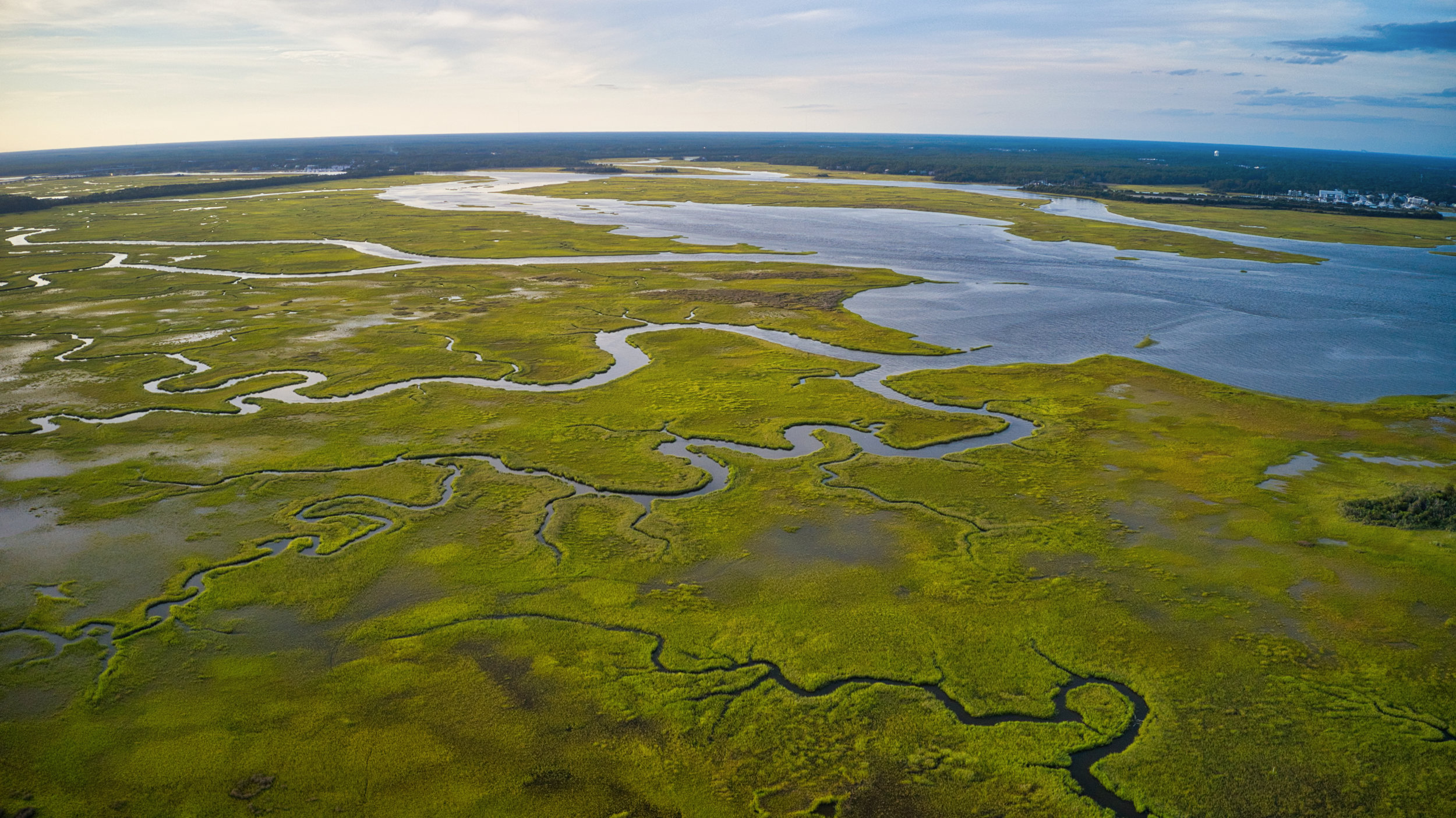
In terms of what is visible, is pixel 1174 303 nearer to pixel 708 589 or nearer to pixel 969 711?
pixel 708 589

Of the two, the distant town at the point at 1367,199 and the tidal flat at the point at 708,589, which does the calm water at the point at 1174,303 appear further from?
the distant town at the point at 1367,199

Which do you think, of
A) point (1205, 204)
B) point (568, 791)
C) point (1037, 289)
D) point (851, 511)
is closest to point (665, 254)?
point (1037, 289)

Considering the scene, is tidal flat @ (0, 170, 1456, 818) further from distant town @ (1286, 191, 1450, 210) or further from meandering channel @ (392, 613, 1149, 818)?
distant town @ (1286, 191, 1450, 210)

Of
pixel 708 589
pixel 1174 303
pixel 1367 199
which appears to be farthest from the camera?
pixel 1367 199

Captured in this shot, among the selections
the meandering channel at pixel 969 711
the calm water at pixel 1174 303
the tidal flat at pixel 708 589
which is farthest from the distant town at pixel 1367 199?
the meandering channel at pixel 969 711

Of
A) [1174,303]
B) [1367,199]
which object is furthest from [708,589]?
[1367,199]

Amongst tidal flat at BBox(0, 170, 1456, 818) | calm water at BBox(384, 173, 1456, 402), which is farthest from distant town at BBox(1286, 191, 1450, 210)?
tidal flat at BBox(0, 170, 1456, 818)
